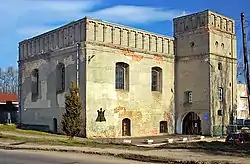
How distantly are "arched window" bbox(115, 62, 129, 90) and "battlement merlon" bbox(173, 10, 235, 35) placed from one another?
8743 millimetres

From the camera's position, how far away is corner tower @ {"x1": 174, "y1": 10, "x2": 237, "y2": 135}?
39125 millimetres

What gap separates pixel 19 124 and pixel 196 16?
71.8 ft

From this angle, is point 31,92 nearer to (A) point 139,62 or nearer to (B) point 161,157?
(A) point 139,62

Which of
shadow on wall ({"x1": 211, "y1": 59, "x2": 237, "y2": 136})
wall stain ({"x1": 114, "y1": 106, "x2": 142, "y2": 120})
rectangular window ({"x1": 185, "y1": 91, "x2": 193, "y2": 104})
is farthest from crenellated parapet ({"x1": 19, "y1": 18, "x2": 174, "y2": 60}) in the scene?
wall stain ({"x1": 114, "y1": 106, "x2": 142, "y2": 120})

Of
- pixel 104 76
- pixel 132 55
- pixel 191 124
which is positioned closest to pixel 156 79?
pixel 132 55

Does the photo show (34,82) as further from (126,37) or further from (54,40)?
(126,37)

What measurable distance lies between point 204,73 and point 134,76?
24.6 feet

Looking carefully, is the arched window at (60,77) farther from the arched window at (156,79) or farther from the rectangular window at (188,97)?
the rectangular window at (188,97)

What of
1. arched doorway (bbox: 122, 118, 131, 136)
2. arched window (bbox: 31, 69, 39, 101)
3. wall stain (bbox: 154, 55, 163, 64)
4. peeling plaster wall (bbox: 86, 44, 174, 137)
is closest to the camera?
peeling plaster wall (bbox: 86, 44, 174, 137)

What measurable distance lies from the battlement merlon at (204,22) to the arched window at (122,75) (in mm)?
8743

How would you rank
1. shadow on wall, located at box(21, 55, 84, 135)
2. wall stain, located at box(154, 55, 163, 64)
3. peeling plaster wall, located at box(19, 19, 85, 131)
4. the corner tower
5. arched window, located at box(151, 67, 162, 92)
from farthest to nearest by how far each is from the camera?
arched window, located at box(151, 67, 162, 92)
wall stain, located at box(154, 55, 163, 64)
the corner tower
shadow on wall, located at box(21, 55, 84, 135)
peeling plaster wall, located at box(19, 19, 85, 131)

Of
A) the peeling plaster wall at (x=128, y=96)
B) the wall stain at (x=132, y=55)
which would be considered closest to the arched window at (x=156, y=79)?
the peeling plaster wall at (x=128, y=96)

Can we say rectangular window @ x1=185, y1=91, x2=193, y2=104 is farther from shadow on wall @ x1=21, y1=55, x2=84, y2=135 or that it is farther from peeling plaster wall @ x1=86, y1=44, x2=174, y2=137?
shadow on wall @ x1=21, y1=55, x2=84, y2=135

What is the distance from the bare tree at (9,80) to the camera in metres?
97.6
